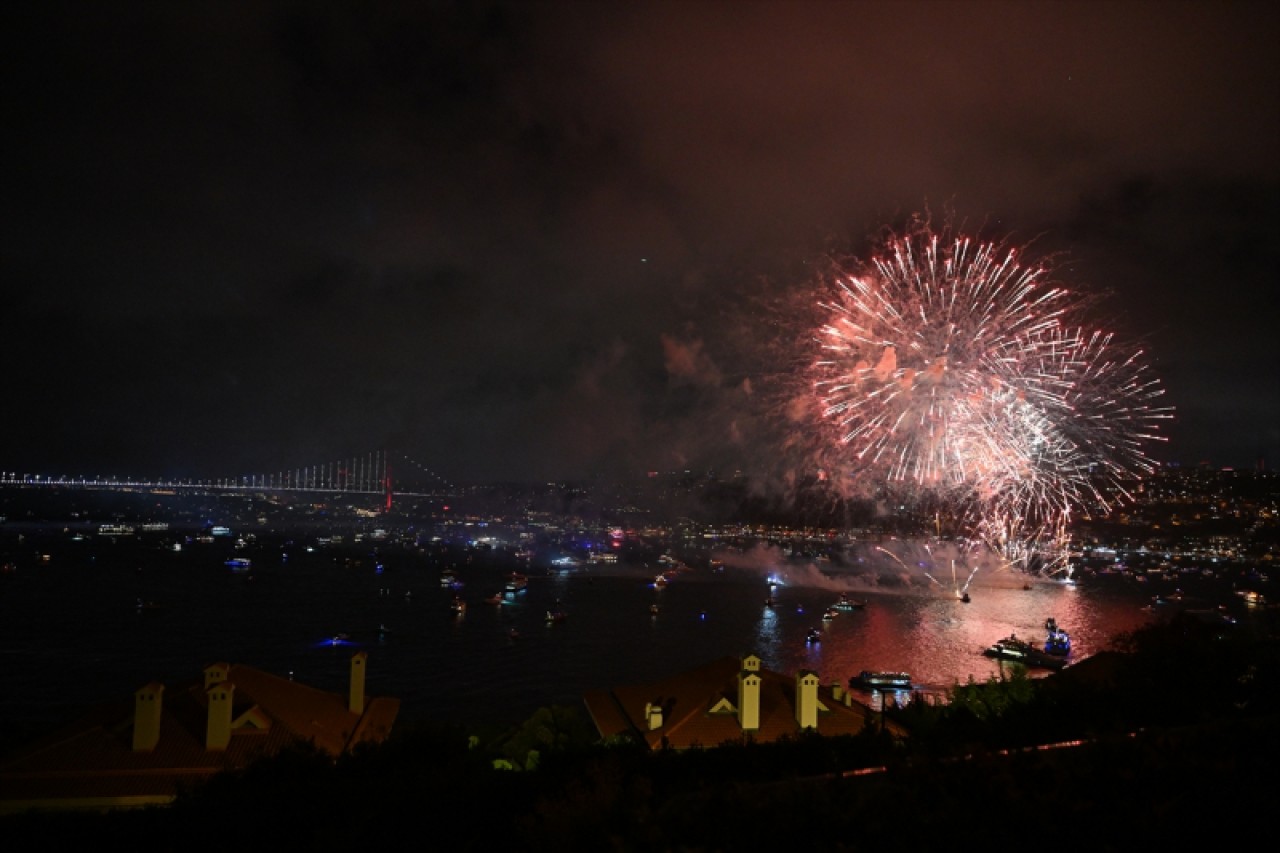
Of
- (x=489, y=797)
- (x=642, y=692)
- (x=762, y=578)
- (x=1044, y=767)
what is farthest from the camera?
(x=762, y=578)

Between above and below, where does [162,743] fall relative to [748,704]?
below

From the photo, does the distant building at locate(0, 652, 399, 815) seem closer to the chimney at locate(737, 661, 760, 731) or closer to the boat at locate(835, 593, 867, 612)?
the chimney at locate(737, 661, 760, 731)

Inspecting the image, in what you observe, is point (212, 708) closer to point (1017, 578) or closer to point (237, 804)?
point (237, 804)

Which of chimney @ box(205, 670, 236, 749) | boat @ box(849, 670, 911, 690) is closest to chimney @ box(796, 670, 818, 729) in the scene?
chimney @ box(205, 670, 236, 749)

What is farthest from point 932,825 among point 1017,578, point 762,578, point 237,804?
point 1017,578

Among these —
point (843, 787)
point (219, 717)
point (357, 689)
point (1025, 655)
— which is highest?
point (843, 787)

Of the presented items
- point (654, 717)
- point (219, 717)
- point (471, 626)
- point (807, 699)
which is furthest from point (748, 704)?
point (471, 626)

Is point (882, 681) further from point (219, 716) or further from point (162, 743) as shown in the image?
point (162, 743)
